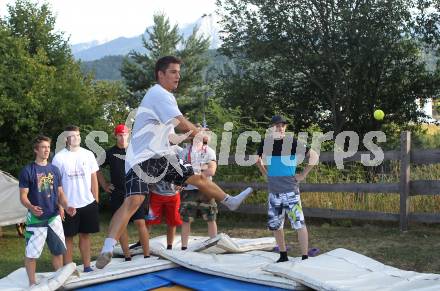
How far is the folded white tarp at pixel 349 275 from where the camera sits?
4879mm

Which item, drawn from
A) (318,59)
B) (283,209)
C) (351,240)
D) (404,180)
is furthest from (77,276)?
(318,59)

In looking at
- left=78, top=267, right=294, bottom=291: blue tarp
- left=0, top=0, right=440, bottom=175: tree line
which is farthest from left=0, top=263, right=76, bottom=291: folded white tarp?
left=0, top=0, right=440, bottom=175: tree line

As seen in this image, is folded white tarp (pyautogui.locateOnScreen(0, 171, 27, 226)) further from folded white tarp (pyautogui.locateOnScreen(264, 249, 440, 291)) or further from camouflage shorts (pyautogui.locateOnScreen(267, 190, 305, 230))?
folded white tarp (pyautogui.locateOnScreen(264, 249, 440, 291))

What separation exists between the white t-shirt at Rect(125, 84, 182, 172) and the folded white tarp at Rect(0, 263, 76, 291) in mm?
1089

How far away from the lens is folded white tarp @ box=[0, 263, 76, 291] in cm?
510

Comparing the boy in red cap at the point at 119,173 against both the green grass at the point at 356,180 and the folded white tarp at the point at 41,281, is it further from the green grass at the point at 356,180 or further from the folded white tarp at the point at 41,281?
the green grass at the point at 356,180

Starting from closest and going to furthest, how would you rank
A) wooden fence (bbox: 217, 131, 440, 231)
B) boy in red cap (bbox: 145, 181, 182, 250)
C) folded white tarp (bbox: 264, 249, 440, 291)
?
folded white tarp (bbox: 264, 249, 440, 291) → boy in red cap (bbox: 145, 181, 182, 250) → wooden fence (bbox: 217, 131, 440, 231)

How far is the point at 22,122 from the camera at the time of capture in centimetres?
1352

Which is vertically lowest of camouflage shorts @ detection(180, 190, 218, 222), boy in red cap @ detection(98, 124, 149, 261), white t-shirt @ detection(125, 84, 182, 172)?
camouflage shorts @ detection(180, 190, 218, 222)

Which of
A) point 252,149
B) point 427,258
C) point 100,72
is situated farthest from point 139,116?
point 100,72

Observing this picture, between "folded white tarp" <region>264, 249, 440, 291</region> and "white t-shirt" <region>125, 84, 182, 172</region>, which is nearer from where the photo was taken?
"folded white tarp" <region>264, 249, 440, 291</region>

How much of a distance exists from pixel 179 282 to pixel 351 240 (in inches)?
151

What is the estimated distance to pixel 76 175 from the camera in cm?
646

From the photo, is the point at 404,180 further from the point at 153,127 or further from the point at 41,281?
the point at 41,281
